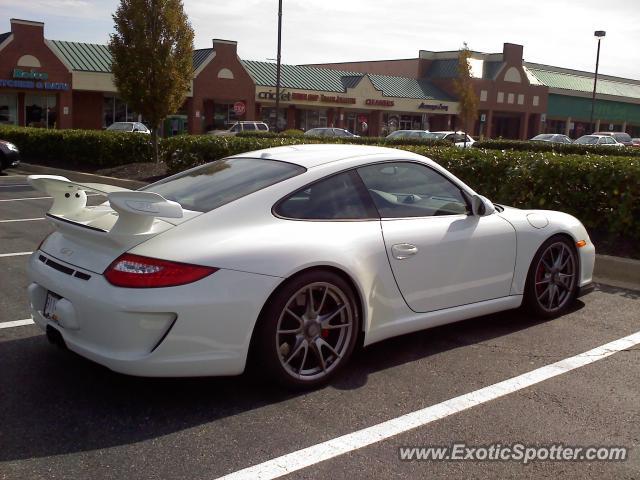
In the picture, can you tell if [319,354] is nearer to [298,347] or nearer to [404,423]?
[298,347]

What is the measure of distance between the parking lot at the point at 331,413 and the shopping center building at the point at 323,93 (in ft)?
53.5

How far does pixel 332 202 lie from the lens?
14.2 feet

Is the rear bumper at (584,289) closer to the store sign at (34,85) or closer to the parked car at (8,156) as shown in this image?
the parked car at (8,156)

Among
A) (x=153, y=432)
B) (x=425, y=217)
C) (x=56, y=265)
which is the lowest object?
(x=153, y=432)

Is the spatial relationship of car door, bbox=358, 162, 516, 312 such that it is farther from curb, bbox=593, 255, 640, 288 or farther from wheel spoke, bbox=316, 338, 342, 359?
curb, bbox=593, 255, 640, 288

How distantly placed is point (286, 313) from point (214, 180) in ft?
3.88

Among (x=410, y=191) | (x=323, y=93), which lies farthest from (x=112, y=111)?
(x=410, y=191)

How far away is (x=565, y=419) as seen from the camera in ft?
12.3

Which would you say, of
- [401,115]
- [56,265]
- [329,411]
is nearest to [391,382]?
[329,411]

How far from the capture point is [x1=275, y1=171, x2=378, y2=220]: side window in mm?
4172

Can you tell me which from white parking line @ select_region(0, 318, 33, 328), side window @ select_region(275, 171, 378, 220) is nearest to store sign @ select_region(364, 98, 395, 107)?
white parking line @ select_region(0, 318, 33, 328)

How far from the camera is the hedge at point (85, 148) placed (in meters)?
18.8

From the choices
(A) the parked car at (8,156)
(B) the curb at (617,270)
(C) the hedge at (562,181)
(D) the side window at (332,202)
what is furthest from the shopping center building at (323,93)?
(D) the side window at (332,202)

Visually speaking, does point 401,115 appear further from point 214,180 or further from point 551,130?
point 214,180
